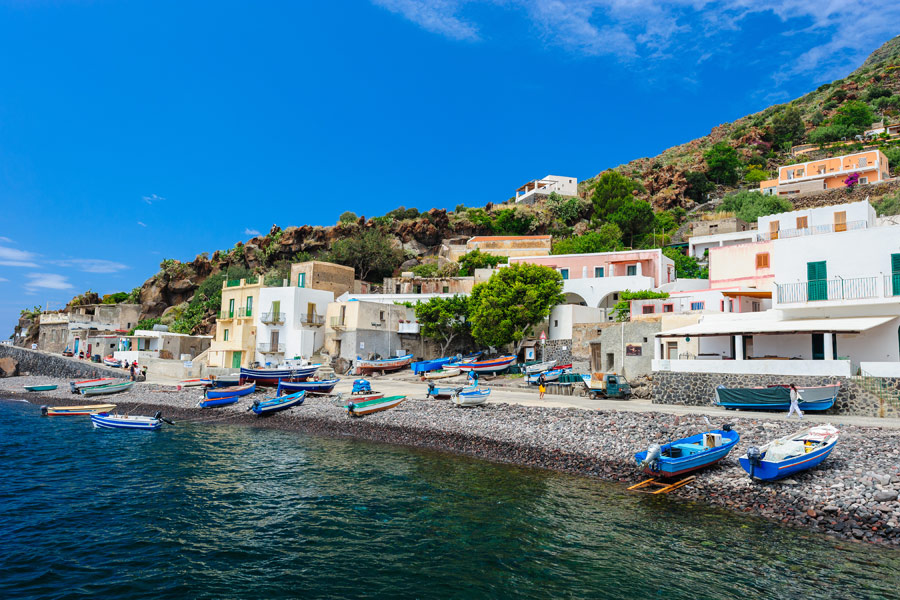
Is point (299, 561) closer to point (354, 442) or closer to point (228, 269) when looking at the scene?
point (354, 442)

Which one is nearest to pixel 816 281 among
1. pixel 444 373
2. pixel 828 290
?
pixel 828 290

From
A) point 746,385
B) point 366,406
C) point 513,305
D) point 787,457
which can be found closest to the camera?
point 787,457

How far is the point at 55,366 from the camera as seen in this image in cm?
5250

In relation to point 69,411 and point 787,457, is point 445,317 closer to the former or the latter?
point 69,411

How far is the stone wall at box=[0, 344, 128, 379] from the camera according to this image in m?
46.1

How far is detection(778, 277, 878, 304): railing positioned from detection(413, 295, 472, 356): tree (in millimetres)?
22579

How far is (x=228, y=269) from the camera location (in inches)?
2625

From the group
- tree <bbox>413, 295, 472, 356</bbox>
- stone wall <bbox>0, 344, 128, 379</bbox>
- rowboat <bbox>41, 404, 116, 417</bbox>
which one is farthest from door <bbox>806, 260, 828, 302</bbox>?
stone wall <bbox>0, 344, 128, 379</bbox>

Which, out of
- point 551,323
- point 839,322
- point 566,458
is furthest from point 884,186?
point 566,458

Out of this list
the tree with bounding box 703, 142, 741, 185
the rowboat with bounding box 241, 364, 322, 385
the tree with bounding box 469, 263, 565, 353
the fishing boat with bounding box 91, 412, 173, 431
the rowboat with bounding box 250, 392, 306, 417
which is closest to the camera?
the fishing boat with bounding box 91, 412, 173, 431

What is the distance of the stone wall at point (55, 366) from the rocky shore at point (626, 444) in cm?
1934

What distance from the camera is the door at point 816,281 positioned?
21.5m

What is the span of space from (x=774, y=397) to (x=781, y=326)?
9.89 ft

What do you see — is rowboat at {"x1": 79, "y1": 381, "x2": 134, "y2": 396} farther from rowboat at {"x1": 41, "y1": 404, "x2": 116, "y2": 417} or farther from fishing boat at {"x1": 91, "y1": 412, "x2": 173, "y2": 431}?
fishing boat at {"x1": 91, "y1": 412, "x2": 173, "y2": 431}
